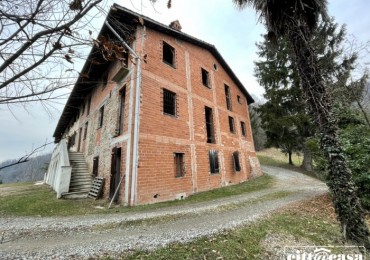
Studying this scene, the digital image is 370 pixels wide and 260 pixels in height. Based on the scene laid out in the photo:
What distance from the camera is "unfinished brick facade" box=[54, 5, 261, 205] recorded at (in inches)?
347

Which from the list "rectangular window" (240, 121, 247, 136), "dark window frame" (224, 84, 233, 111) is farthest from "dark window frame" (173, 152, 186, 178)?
"rectangular window" (240, 121, 247, 136)

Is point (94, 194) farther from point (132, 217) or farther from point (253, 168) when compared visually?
point (253, 168)

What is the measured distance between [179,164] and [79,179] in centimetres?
650

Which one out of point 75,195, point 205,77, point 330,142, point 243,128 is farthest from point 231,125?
point 75,195

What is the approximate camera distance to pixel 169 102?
431 inches

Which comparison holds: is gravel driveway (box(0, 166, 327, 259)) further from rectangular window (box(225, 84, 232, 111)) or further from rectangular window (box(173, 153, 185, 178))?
rectangular window (box(225, 84, 232, 111))

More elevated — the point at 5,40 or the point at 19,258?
the point at 5,40

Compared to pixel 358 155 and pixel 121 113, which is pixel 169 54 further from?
pixel 358 155

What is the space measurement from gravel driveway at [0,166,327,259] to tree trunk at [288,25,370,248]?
85.1 inches

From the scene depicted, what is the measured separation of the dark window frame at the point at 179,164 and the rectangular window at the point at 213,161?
240 centimetres

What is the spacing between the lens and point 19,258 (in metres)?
3.66

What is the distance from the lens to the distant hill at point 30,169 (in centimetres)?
184

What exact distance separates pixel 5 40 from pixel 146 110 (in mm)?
7635

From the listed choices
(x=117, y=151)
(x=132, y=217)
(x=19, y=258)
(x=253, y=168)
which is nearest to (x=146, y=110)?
(x=117, y=151)
